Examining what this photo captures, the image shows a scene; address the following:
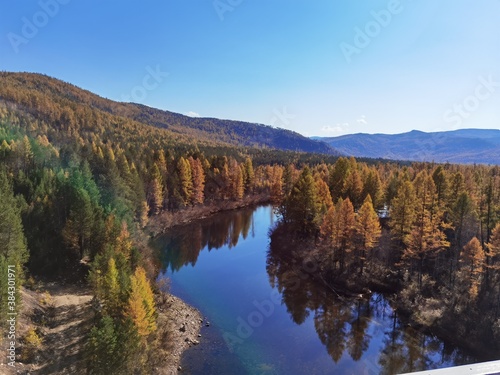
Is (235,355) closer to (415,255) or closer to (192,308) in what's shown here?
(192,308)

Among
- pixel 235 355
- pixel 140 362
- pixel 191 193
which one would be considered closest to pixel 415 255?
pixel 235 355

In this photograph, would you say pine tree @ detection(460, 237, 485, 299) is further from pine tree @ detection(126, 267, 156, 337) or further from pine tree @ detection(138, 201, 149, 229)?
pine tree @ detection(138, 201, 149, 229)

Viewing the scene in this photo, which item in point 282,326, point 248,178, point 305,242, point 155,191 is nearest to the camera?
point 282,326

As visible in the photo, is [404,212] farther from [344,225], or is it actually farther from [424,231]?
[344,225]

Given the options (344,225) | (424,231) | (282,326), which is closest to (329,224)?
(344,225)

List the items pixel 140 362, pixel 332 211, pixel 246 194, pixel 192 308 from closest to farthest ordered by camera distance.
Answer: pixel 140 362 < pixel 192 308 < pixel 332 211 < pixel 246 194

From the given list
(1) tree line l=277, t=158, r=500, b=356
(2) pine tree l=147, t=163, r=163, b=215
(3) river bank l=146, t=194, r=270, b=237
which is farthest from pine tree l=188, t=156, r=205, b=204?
(1) tree line l=277, t=158, r=500, b=356

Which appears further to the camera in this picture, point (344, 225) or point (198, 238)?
point (198, 238)
